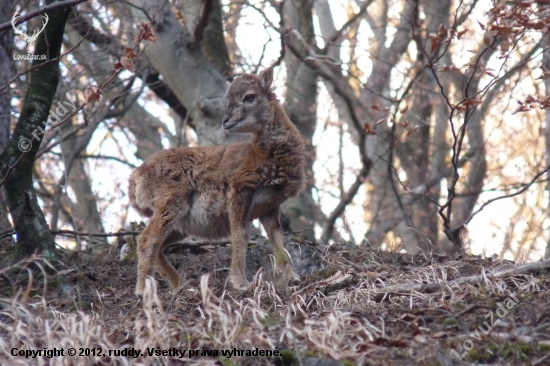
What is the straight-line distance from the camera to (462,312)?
19.0 ft

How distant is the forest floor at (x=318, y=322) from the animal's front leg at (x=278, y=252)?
184mm

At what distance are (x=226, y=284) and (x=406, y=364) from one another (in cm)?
308

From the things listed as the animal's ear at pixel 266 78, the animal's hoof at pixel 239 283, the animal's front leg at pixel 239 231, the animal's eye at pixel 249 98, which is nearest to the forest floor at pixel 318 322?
the animal's hoof at pixel 239 283

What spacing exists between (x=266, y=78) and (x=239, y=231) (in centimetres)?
180

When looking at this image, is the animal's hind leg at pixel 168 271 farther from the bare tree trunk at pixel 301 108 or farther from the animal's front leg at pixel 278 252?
the bare tree trunk at pixel 301 108

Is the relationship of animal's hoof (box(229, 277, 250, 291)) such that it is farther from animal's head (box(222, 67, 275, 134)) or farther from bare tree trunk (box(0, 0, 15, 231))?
bare tree trunk (box(0, 0, 15, 231))

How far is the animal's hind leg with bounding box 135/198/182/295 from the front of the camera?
25.9 ft

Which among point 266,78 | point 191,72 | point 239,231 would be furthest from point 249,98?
point 191,72

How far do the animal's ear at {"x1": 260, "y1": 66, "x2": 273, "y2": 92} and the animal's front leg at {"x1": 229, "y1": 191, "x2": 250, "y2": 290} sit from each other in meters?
1.32

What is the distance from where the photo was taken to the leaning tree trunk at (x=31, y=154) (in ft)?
26.0

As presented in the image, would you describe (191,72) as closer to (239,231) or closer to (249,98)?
(249,98)

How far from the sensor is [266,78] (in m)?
8.59

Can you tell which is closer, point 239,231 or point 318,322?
point 318,322

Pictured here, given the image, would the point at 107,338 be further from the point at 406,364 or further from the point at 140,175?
the point at 140,175
